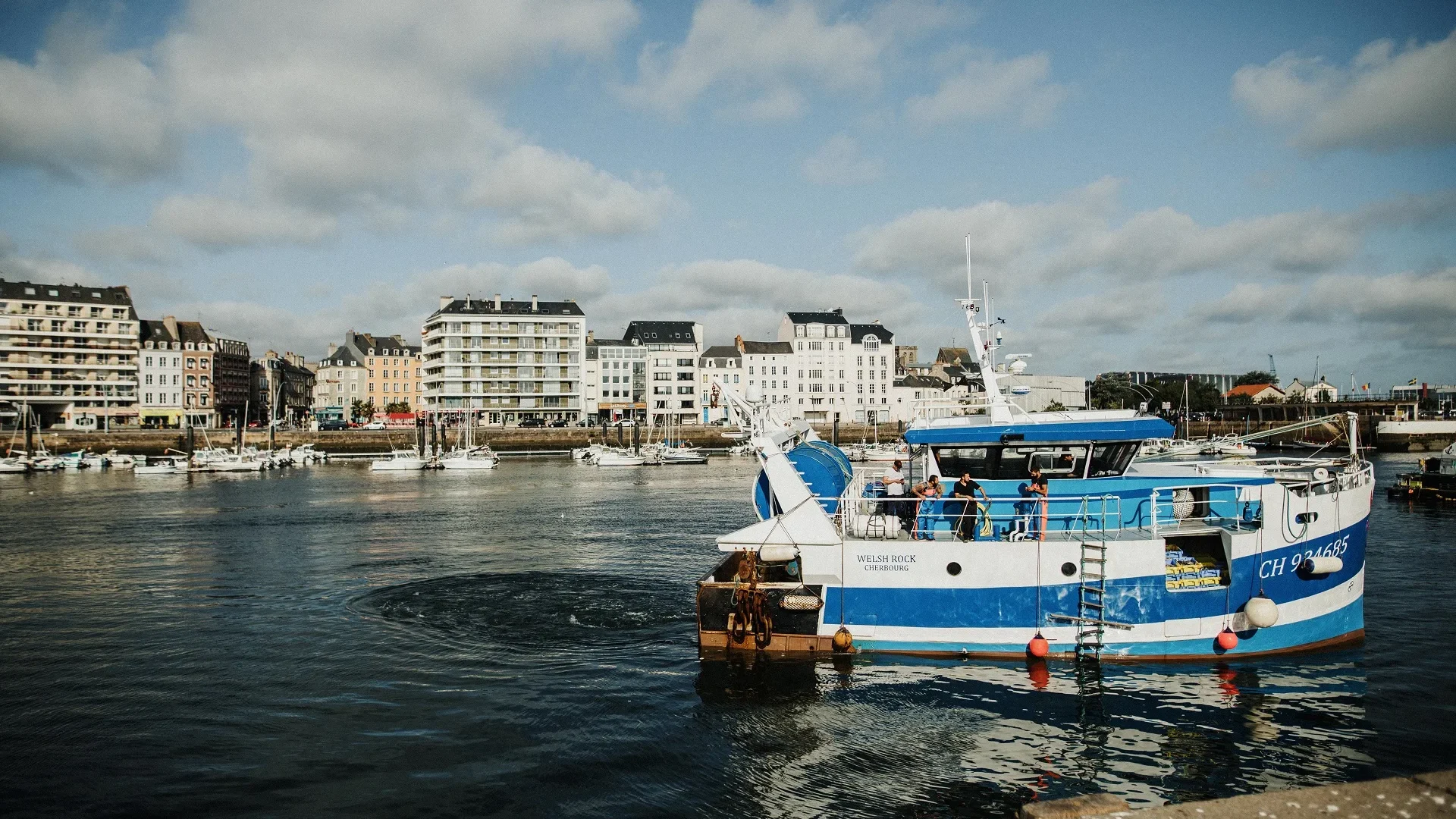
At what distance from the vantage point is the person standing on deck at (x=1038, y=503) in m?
16.0

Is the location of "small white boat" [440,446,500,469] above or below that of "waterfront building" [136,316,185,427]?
below

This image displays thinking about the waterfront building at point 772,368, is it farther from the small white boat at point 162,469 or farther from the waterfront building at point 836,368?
the small white boat at point 162,469

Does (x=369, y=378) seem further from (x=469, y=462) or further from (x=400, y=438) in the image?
(x=469, y=462)

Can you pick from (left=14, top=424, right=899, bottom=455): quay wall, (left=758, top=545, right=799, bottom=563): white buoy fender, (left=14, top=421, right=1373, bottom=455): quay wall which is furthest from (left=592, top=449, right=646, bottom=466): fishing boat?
(left=758, top=545, right=799, bottom=563): white buoy fender

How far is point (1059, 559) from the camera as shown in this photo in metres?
15.5

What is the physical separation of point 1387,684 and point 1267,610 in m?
2.78

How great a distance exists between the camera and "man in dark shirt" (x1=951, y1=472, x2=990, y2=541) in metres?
16.8

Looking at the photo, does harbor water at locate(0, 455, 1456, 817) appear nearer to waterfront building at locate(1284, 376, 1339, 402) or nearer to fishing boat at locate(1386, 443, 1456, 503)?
fishing boat at locate(1386, 443, 1456, 503)

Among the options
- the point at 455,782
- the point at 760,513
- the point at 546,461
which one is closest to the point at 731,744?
the point at 455,782

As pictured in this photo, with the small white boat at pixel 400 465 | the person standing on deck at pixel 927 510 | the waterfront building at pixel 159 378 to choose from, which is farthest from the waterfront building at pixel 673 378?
the person standing on deck at pixel 927 510

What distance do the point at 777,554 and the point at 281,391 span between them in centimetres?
18471

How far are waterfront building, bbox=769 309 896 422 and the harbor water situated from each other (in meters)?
114

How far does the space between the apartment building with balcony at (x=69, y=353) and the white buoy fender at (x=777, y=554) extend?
471ft

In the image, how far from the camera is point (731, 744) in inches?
523
